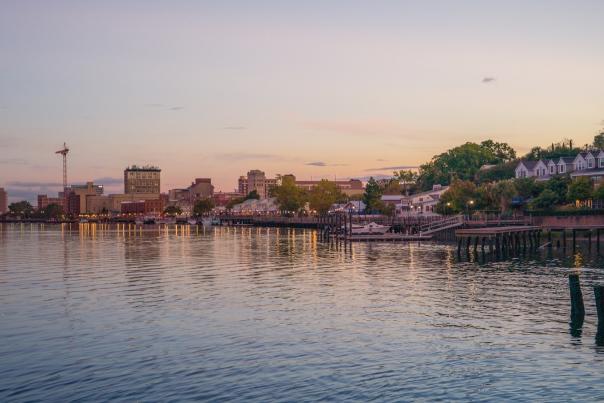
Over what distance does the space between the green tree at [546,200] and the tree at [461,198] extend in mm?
17802

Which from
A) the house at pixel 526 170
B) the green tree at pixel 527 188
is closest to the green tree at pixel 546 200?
the green tree at pixel 527 188

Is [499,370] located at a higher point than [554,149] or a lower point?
lower

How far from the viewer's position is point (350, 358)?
27062mm

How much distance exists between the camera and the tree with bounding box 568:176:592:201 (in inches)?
4013

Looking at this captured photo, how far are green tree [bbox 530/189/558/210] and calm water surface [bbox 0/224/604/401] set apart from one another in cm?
5083

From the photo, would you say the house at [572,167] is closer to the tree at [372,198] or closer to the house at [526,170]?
the house at [526,170]

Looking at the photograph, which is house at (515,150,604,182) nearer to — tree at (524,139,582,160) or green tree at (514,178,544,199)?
green tree at (514,178,544,199)

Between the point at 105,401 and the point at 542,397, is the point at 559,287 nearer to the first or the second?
the point at 542,397

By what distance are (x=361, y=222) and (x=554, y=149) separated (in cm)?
7635

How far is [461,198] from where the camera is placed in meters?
131

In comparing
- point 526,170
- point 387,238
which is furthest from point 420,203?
point 387,238

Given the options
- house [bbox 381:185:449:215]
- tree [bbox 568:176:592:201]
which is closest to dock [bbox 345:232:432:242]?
tree [bbox 568:176:592:201]

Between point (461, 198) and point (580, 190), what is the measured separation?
3127cm

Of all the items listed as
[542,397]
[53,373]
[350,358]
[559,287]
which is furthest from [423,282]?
[53,373]
